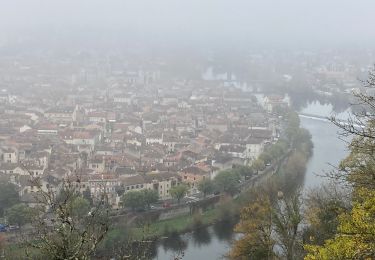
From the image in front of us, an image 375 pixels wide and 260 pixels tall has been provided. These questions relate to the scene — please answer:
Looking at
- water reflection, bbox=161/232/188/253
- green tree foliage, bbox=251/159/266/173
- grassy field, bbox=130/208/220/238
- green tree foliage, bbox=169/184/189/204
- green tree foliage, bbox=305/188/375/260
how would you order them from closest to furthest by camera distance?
green tree foliage, bbox=305/188/375/260 < water reflection, bbox=161/232/188/253 < grassy field, bbox=130/208/220/238 < green tree foliage, bbox=169/184/189/204 < green tree foliage, bbox=251/159/266/173

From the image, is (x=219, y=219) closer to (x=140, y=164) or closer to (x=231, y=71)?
(x=140, y=164)

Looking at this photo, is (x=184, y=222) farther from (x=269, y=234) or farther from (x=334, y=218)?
(x=334, y=218)

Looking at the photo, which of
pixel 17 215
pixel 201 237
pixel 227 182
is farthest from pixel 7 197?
pixel 227 182

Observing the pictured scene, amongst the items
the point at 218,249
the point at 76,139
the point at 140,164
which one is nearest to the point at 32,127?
the point at 76,139

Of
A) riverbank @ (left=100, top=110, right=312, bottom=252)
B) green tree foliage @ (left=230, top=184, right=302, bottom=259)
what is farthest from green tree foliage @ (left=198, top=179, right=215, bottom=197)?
green tree foliage @ (left=230, top=184, right=302, bottom=259)

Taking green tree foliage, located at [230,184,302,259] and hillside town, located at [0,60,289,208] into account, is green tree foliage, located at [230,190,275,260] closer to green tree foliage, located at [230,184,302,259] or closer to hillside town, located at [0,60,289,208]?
green tree foliage, located at [230,184,302,259]

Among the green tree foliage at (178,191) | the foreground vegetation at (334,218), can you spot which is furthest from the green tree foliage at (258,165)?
the foreground vegetation at (334,218)
